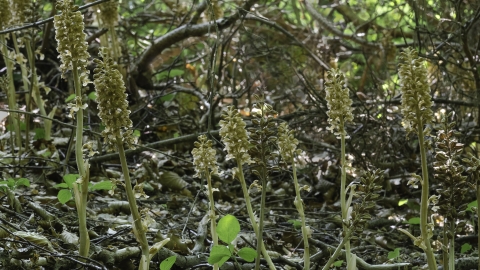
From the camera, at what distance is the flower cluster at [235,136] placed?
1.59m

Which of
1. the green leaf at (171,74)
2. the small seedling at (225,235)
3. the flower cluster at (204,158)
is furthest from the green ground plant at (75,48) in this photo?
the green leaf at (171,74)

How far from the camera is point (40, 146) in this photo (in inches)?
156

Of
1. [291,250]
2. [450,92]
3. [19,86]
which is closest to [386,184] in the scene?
[450,92]

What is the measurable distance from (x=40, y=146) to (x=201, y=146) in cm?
260

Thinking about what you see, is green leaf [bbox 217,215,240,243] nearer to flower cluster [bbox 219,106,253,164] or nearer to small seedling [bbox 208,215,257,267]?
small seedling [bbox 208,215,257,267]

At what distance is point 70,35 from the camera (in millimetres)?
1776

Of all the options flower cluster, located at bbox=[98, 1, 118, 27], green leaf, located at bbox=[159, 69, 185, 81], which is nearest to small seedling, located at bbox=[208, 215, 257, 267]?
flower cluster, located at bbox=[98, 1, 118, 27]

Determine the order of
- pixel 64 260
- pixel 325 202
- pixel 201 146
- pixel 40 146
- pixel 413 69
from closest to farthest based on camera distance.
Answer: pixel 413 69 → pixel 201 146 → pixel 64 260 → pixel 40 146 → pixel 325 202

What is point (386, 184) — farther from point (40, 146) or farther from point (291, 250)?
point (40, 146)

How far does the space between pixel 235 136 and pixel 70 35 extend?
2.17 ft

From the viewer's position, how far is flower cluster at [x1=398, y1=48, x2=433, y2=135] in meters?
1.60

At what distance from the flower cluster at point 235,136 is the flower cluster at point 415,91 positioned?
0.49 m

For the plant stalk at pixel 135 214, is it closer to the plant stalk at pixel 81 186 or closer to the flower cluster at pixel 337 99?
the plant stalk at pixel 81 186

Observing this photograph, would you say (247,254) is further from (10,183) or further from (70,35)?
(10,183)
